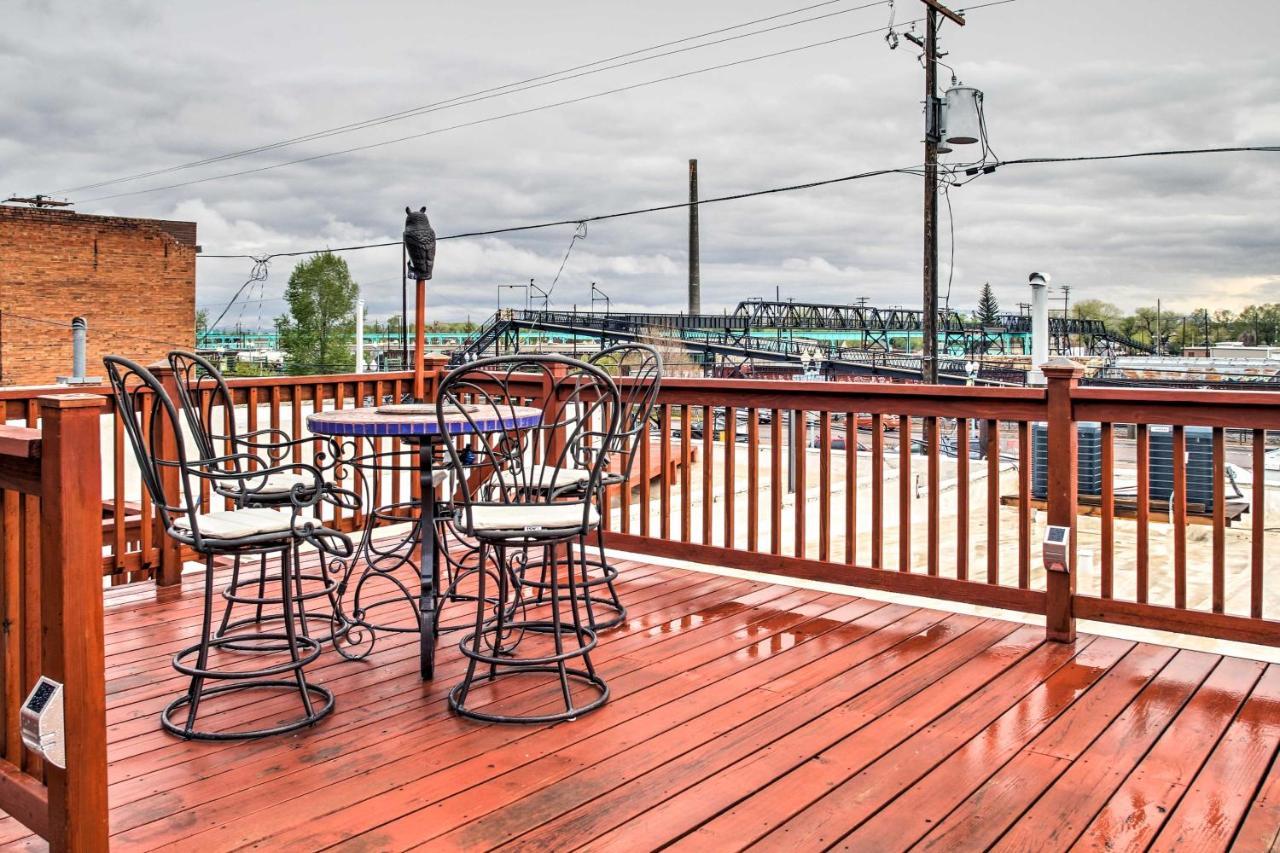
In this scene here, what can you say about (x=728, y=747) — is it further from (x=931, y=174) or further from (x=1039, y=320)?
(x=931, y=174)

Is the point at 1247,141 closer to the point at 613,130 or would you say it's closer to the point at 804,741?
the point at 613,130

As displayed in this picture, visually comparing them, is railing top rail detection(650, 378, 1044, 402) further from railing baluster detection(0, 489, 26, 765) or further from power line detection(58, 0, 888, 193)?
power line detection(58, 0, 888, 193)

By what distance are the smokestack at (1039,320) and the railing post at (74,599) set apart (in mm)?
7385

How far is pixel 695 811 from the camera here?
208cm

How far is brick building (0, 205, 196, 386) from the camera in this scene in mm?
23891

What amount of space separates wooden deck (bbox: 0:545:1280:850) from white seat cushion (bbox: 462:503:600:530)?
537mm

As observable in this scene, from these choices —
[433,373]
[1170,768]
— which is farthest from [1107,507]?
[433,373]

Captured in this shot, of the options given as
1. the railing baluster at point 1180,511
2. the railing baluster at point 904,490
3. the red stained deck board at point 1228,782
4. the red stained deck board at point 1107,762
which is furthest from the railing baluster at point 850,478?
the red stained deck board at point 1228,782

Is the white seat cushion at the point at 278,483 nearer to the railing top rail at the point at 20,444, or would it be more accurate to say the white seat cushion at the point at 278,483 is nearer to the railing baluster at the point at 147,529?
the railing baluster at the point at 147,529

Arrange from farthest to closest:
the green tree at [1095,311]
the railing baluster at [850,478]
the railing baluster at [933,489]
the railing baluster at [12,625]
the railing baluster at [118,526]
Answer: the green tree at [1095,311] → the railing baluster at [118,526] → the railing baluster at [850,478] → the railing baluster at [933,489] → the railing baluster at [12,625]

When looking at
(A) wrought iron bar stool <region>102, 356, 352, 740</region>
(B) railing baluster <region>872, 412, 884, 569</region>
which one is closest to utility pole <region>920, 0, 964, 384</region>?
(B) railing baluster <region>872, 412, 884, 569</region>

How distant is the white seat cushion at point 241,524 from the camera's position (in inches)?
98.0

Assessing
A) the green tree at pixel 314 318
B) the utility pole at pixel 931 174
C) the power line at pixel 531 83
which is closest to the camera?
the utility pole at pixel 931 174

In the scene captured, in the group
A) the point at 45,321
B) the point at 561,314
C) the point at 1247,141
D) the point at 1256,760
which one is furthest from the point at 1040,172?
the point at 1256,760
